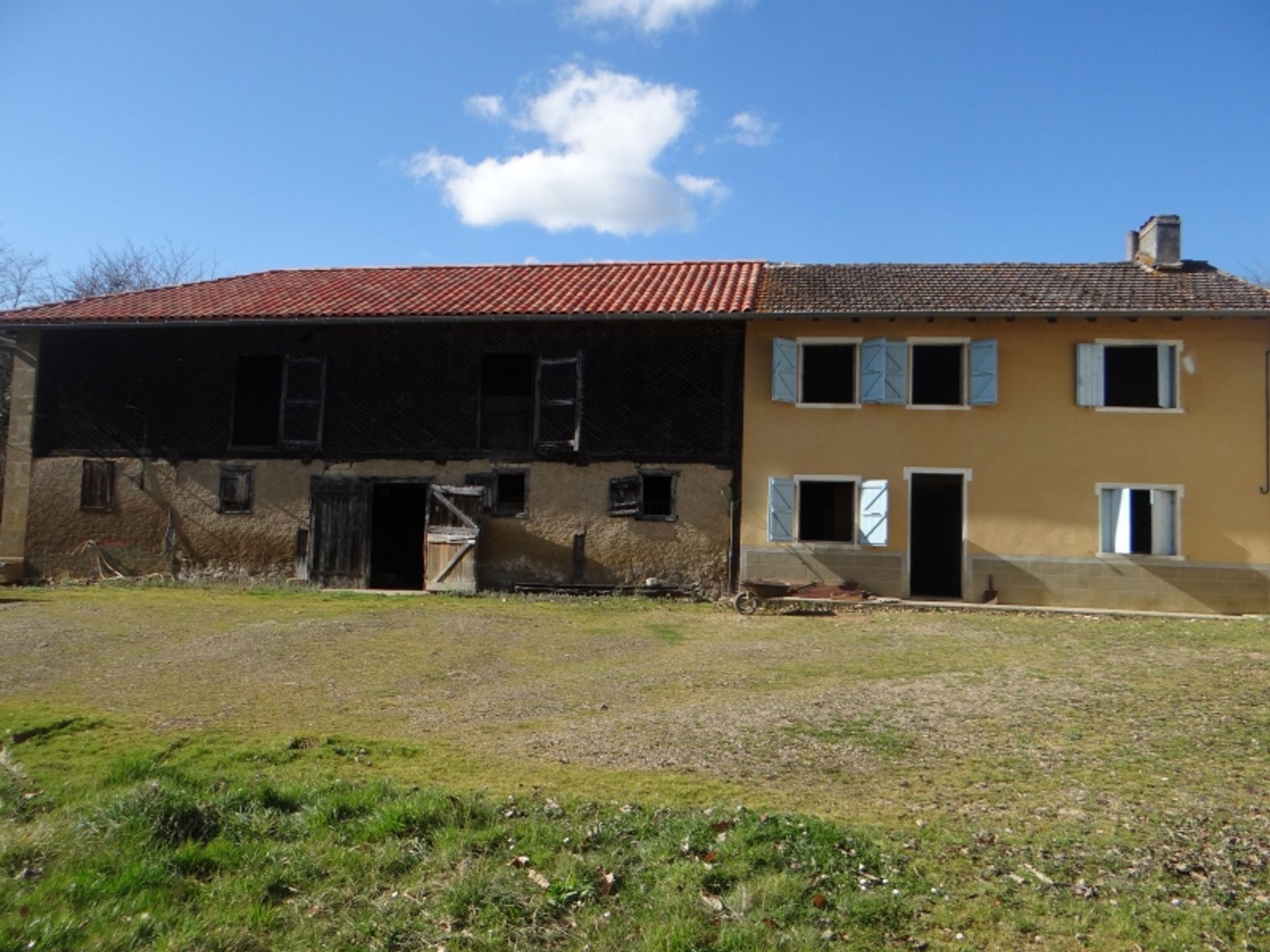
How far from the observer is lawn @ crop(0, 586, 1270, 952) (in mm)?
3816

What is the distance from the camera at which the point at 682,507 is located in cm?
1514

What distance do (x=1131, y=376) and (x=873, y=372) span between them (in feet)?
13.7

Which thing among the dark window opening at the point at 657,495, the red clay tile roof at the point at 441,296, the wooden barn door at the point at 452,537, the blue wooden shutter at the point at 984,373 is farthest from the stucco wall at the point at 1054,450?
the wooden barn door at the point at 452,537

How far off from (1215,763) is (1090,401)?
994 cm

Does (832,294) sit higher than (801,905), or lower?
higher

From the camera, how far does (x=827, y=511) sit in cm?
1656

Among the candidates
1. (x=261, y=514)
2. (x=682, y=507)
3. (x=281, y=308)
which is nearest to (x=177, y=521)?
(x=261, y=514)

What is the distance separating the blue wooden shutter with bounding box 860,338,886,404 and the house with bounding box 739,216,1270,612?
0.11 feet

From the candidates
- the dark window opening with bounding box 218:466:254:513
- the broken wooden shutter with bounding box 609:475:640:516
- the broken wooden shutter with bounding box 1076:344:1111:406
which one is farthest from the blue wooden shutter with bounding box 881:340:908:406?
the dark window opening with bounding box 218:466:254:513

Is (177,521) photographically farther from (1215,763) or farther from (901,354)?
(1215,763)

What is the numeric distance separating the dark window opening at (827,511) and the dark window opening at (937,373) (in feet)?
6.85

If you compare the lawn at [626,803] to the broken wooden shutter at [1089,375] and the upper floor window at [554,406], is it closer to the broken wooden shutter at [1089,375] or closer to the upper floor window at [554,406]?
the broken wooden shutter at [1089,375]

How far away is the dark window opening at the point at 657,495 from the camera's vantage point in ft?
50.0

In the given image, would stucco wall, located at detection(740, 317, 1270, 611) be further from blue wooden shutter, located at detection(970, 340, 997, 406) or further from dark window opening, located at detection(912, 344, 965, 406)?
dark window opening, located at detection(912, 344, 965, 406)
